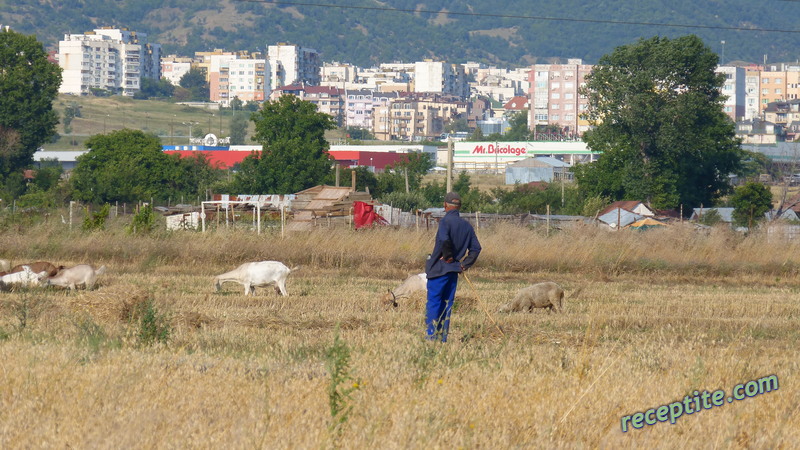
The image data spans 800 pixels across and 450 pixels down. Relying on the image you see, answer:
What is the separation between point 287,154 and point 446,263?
5755cm

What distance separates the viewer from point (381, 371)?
9.03 meters

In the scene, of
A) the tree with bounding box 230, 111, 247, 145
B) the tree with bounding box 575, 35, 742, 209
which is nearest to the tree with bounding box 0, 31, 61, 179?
the tree with bounding box 575, 35, 742, 209

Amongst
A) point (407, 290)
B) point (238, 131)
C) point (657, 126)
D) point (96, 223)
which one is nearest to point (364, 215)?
point (96, 223)

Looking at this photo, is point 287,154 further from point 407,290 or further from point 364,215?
point 407,290

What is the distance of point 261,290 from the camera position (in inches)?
755

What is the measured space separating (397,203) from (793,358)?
4059cm

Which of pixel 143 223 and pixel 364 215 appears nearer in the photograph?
pixel 143 223

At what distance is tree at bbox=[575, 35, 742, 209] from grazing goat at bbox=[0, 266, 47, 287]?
44.7 meters

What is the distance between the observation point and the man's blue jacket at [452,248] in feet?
38.4

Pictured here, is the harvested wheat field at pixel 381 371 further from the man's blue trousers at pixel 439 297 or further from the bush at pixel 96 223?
the bush at pixel 96 223

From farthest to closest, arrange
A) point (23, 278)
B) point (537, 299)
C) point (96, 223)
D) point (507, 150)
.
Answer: point (507, 150) < point (96, 223) < point (23, 278) < point (537, 299)

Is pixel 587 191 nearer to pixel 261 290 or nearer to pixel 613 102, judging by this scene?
pixel 613 102

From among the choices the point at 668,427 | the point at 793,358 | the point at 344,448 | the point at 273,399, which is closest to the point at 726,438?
the point at 668,427

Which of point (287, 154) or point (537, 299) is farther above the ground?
point (287, 154)
